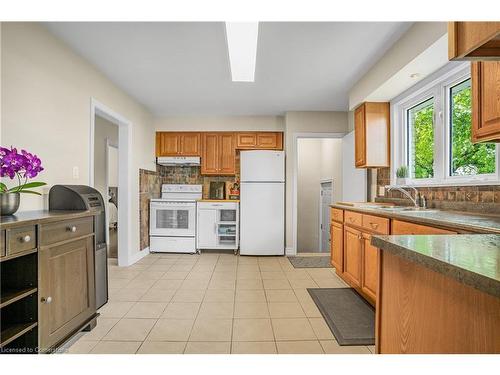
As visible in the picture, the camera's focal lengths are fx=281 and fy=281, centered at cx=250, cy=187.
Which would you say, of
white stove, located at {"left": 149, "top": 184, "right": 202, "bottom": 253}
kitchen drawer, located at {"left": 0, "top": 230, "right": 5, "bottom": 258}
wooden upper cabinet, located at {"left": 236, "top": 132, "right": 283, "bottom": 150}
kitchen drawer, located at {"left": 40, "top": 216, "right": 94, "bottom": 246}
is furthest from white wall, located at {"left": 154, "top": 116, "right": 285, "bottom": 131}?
kitchen drawer, located at {"left": 0, "top": 230, "right": 5, "bottom": 258}

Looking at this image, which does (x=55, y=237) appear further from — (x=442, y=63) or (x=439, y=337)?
(x=442, y=63)

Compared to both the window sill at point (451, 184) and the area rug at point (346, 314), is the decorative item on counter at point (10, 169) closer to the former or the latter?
the area rug at point (346, 314)

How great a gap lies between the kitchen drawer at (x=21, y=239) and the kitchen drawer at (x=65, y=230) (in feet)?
0.22

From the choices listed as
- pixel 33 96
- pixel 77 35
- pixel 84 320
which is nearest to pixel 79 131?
pixel 33 96

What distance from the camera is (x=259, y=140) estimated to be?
504 cm

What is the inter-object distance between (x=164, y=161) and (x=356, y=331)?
4.06m

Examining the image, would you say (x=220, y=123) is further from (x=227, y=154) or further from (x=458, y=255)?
(x=458, y=255)

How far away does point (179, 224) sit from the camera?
4742mm

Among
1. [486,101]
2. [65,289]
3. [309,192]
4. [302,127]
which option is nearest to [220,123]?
[302,127]

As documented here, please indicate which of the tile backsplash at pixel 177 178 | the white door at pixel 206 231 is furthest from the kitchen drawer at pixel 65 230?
the tile backsplash at pixel 177 178

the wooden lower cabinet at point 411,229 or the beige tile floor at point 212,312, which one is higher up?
the wooden lower cabinet at point 411,229

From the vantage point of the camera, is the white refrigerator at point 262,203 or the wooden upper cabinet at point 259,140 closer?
the white refrigerator at point 262,203

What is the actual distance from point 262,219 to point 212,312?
90.1 inches

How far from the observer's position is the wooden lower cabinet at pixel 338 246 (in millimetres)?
3189
